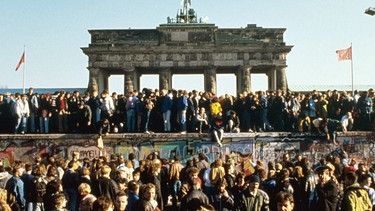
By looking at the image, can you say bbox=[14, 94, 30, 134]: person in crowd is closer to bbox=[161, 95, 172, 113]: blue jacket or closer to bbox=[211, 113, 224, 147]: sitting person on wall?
bbox=[161, 95, 172, 113]: blue jacket

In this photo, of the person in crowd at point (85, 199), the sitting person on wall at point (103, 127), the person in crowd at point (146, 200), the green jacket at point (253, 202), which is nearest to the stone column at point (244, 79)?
the sitting person on wall at point (103, 127)

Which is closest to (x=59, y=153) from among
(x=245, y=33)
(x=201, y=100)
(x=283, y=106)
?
(x=201, y=100)

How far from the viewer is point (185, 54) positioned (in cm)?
5006

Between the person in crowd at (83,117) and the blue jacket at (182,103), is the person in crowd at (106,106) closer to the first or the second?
the person in crowd at (83,117)

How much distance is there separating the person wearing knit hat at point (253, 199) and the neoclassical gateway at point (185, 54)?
132 feet

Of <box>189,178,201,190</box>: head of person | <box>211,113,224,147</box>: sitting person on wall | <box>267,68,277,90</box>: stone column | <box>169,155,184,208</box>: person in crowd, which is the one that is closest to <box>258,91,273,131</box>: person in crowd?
<box>211,113,224,147</box>: sitting person on wall

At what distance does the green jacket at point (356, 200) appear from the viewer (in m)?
8.06

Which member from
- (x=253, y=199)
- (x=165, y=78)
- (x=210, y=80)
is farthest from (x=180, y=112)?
(x=165, y=78)

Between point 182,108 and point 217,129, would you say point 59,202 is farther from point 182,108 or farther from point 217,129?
point 217,129

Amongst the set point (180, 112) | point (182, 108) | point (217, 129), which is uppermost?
point (182, 108)

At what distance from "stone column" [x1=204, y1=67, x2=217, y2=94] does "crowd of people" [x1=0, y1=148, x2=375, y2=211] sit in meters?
35.7

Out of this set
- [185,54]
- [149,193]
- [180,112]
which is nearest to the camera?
[149,193]

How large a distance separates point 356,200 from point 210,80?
41.5 m

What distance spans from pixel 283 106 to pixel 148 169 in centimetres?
1063
